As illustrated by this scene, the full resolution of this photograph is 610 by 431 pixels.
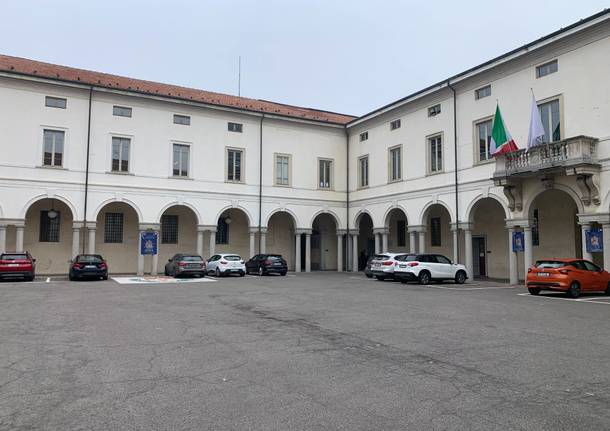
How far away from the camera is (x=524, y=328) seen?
10141mm

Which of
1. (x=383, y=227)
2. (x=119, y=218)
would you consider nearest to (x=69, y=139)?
(x=119, y=218)

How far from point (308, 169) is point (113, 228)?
1330 centimetres

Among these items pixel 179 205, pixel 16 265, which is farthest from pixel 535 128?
pixel 16 265

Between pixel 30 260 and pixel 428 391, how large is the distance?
23.0 meters

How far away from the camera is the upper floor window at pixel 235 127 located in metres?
32.2

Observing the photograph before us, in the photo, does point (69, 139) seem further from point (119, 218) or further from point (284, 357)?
point (284, 357)

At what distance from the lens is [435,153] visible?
27969mm

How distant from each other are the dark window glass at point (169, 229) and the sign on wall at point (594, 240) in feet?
77.5

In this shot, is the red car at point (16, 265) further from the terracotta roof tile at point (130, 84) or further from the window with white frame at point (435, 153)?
the window with white frame at point (435, 153)

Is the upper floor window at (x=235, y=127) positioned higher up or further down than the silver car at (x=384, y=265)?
higher up

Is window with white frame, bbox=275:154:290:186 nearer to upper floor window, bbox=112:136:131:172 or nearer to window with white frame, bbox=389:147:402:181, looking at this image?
window with white frame, bbox=389:147:402:181

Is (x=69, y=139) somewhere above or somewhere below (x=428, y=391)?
above

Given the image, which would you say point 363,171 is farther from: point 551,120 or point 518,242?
point 551,120

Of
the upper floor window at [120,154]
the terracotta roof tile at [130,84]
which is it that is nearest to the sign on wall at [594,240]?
the terracotta roof tile at [130,84]
